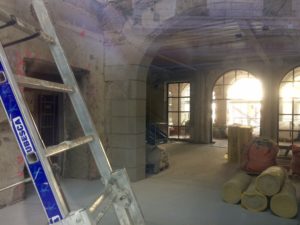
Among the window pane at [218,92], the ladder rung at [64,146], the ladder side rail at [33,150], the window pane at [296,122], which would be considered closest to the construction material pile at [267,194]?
the ladder rung at [64,146]

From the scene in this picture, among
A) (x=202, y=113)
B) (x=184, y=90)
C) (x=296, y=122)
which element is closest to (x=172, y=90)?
(x=184, y=90)

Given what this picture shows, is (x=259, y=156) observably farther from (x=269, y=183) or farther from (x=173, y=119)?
(x=173, y=119)

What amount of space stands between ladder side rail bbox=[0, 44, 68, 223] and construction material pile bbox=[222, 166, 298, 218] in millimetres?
2945

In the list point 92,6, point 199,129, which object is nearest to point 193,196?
point 92,6

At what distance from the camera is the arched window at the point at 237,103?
43.5 feet

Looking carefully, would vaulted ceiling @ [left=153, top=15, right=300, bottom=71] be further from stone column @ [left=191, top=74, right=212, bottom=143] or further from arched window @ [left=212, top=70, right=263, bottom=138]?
arched window @ [left=212, top=70, right=263, bottom=138]

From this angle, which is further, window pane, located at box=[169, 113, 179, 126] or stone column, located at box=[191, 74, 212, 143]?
window pane, located at box=[169, 113, 179, 126]

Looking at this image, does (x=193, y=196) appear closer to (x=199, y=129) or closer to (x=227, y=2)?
(x=227, y=2)

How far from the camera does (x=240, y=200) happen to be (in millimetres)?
3672

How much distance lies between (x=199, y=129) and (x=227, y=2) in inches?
276

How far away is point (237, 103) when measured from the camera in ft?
58.0

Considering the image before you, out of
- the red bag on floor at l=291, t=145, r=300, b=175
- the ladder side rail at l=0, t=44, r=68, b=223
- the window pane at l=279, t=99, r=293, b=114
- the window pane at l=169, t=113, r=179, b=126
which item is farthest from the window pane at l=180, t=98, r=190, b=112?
the ladder side rail at l=0, t=44, r=68, b=223

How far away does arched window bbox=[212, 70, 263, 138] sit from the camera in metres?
13.3

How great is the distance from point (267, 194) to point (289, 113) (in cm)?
742
